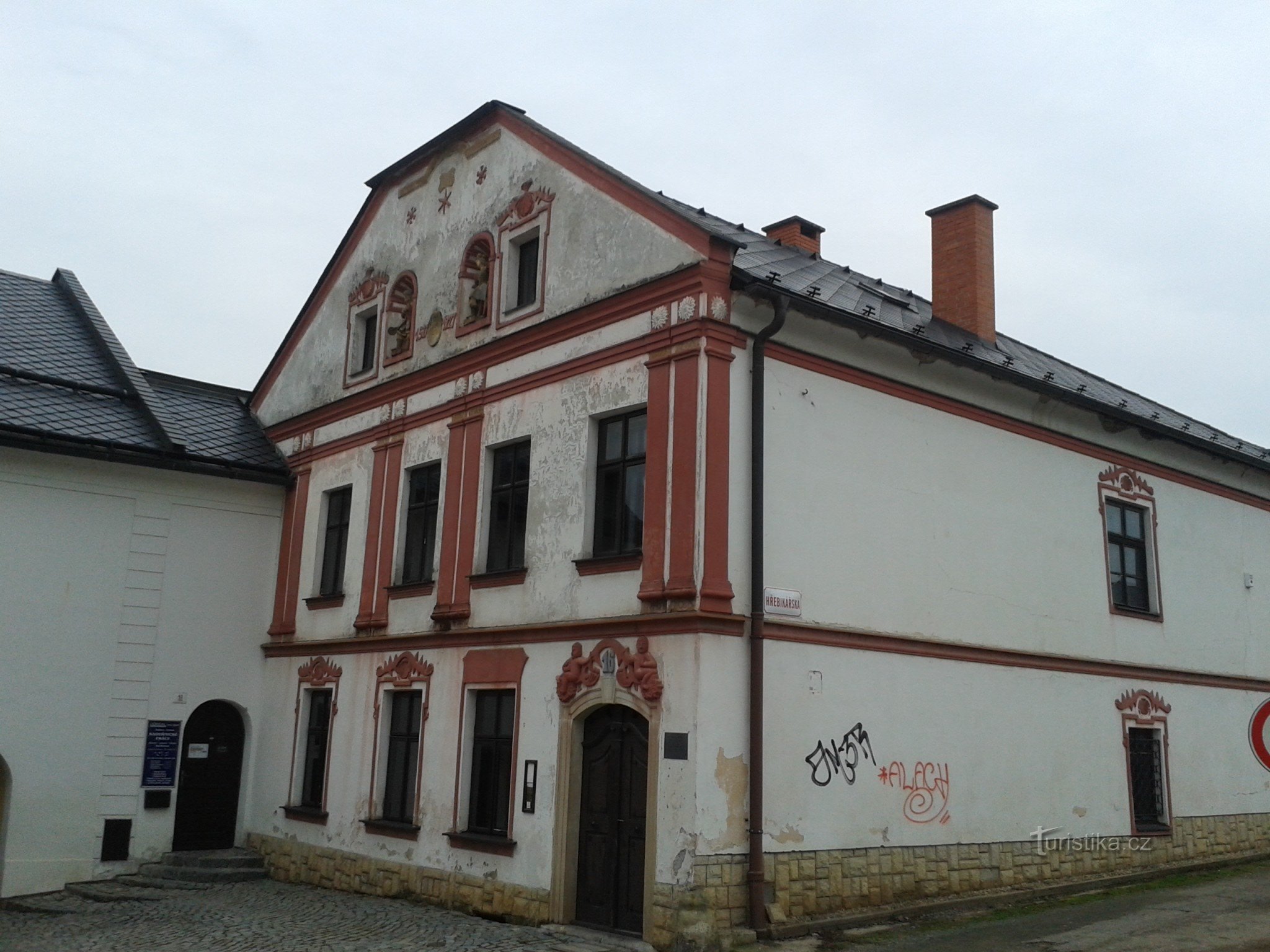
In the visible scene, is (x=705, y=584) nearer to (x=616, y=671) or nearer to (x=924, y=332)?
(x=616, y=671)

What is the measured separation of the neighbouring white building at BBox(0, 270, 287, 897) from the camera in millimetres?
16812

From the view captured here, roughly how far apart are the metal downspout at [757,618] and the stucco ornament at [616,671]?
0.99 metres

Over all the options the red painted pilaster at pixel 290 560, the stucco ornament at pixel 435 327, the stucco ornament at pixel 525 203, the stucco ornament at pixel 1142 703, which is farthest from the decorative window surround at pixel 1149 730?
the red painted pilaster at pixel 290 560

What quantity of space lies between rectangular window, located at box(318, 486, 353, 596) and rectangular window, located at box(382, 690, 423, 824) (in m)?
2.73

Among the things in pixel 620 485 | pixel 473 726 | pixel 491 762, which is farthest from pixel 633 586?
pixel 473 726

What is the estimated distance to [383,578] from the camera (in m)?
16.9

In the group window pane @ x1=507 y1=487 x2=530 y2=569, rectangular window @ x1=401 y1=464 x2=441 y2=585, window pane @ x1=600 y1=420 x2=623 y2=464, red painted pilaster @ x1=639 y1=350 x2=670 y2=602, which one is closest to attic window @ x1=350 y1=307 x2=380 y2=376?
rectangular window @ x1=401 y1=464 x2=441 y2=585

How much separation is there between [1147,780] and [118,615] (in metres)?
15.1

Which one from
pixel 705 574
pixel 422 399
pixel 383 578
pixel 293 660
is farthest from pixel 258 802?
pixel 705 574

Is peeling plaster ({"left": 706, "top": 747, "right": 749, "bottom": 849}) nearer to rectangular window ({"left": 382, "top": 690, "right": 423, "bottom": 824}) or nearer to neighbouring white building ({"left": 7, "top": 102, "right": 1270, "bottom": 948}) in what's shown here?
neighbouring white building ({"left": 7, "top": 102, "right": 1270, "bottom": 948})

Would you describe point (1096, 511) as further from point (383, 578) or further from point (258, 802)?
point (258, 802)

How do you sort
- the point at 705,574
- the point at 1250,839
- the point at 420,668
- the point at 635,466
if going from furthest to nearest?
1. the point at 1250,839
2. the point at 420,668
3. the point at 635,466
4. the point at 705,574

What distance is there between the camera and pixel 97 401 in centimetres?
1909

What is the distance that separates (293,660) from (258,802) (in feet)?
7.23
